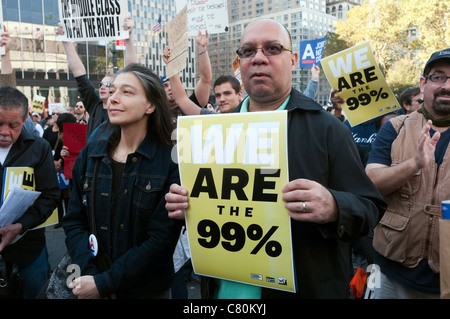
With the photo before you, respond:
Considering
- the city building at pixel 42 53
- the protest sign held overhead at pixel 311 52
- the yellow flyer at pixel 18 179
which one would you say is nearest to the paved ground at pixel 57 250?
the yellow flyer at pixel 18 179

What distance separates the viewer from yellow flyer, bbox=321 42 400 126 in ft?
14.4

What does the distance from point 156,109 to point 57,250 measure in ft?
14.4

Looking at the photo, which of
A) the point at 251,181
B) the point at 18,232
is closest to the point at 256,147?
the point at 251,181

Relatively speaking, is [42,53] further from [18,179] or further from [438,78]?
[438,78]

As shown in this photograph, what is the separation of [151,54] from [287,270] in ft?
377

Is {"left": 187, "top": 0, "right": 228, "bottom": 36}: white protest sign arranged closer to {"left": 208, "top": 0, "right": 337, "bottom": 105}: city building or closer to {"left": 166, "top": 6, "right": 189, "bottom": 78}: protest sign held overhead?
{"left": 166, "top": 6, "right": 189, "bottom": 78}: protest sign held overhead

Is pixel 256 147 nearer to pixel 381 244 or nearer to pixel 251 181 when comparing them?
pixel 251 181

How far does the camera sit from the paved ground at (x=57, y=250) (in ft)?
15.4

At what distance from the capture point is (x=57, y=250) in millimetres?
5859

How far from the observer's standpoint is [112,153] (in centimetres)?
236

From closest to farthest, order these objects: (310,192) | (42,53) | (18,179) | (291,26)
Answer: (310,192) < (18,179) < (42,53) < (291,26)

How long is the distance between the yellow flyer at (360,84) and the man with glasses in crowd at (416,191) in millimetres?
1940

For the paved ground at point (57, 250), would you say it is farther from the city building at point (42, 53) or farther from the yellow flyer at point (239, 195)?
the city building at point (42, 53)

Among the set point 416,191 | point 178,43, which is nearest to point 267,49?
point 416,191
